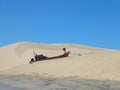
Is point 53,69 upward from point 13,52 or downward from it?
downward

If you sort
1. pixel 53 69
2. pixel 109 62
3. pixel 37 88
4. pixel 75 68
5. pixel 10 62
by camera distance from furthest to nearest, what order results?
pixel 10 62 → pixel 53 69 → pixel 75 68 → pixel 109 62 → pixel 37 88

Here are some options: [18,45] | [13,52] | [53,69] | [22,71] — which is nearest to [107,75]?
[53,69]

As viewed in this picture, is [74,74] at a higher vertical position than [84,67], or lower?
lower

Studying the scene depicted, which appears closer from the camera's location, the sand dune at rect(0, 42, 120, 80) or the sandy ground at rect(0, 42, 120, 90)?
the sandy ground at rect(0, 42, 120, 90)

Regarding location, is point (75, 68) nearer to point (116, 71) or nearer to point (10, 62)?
point (116, 71)

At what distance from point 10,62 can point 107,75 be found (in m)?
32.6

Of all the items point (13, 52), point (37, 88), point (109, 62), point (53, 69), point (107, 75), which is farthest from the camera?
point (13, 52)

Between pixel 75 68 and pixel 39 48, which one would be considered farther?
pixel 39 48

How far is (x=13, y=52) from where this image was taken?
65.2 m

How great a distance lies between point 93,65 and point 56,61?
745 centimetres

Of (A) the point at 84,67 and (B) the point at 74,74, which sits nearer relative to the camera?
(B) the point at 74,74

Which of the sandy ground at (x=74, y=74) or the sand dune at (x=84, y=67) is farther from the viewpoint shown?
the sand dune at (x=84, y=67)

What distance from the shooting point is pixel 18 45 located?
7006 centimetres

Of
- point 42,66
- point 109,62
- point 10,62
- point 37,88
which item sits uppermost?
point 10,62
